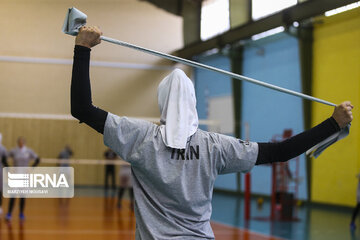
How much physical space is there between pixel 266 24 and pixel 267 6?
20.5 inches

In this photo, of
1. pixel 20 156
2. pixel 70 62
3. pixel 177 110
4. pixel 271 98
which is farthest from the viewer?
pixel 271 98

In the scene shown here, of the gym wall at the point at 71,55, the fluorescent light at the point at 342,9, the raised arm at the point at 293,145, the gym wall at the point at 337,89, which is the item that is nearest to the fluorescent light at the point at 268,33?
the gym wall at the point at 337,89

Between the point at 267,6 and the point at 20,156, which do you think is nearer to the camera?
the point at 20,156

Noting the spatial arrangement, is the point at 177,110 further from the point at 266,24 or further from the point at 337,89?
the point at 266,24

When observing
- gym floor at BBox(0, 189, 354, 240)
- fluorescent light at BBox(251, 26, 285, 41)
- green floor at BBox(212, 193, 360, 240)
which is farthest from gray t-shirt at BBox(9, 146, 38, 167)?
fluorescent light at BBox(251, 26, 285, 41)

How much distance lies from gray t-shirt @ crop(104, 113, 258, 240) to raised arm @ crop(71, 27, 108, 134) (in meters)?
0.04

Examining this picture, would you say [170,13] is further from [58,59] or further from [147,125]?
[147,125]

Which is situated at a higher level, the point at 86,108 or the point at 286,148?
the point at 86,108

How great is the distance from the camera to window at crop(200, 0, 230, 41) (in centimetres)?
1379

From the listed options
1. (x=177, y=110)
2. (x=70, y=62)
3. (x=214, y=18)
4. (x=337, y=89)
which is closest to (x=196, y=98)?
(x=70, y=62)

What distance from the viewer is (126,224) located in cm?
859

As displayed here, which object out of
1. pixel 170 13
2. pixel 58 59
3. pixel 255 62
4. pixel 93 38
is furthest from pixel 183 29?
pixel 93 38

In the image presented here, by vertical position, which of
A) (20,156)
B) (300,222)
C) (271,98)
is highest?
(271,98)

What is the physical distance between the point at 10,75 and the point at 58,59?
48.2 inches
